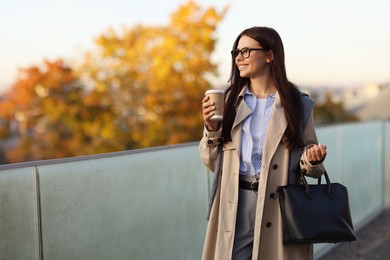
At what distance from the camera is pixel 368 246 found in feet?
20.1

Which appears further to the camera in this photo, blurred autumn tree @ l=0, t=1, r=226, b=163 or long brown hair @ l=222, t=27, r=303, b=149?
blurred autumn tree @ l=0, t=1, r=226, b=163

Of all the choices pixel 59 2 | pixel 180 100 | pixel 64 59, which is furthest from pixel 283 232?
pixel 59 2

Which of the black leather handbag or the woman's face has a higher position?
the woman's face

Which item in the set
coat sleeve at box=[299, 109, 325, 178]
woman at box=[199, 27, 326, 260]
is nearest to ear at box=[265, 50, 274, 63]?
woman at box=[199, 27, 326, 260]

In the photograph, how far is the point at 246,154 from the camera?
263cm

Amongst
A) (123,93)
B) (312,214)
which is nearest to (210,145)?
(312,214)

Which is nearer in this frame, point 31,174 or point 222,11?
point 31,174

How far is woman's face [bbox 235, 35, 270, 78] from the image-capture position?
2.63 meters

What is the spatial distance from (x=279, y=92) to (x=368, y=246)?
3967mm

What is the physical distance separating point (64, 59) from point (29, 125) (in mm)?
5632

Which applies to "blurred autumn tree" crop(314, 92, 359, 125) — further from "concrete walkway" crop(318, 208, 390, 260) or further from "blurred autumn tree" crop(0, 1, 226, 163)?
"concrete walkway" crop(318, 208, 390, 260)

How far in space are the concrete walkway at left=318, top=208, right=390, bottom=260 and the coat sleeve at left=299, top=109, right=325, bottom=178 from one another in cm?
317

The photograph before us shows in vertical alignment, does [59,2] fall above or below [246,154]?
above

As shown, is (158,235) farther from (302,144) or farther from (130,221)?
(302,144)
